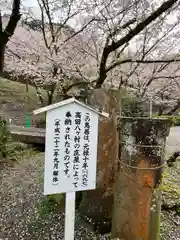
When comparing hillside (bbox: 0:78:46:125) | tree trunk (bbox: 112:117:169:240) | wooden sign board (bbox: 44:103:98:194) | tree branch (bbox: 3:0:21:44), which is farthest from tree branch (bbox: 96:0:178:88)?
hillside (bbox: 0:78:46:125)

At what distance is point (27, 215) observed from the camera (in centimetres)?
361

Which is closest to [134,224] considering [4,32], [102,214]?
[102,214]

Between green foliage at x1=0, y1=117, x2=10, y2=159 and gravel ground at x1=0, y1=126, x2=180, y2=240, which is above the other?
green foliage at x1=0, y1=117, x2=10, y2=159

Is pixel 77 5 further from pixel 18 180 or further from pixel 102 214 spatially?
pixel 102 214

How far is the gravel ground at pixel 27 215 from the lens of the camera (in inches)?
126

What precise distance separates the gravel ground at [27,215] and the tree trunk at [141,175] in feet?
1.98

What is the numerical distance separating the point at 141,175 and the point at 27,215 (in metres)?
1.80

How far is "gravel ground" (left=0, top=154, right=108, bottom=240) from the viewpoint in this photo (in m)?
3.20

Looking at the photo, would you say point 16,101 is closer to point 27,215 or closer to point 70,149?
point 27,215

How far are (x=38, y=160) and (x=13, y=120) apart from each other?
9343 mm

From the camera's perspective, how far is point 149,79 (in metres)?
7.48

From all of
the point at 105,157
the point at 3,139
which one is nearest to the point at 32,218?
the point at 105,157

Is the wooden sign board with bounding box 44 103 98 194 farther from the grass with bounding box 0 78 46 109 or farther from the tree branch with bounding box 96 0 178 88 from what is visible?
the grass with bounding box 0 78 46 109

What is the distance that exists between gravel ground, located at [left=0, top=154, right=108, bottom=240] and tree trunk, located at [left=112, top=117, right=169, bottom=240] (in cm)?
60
